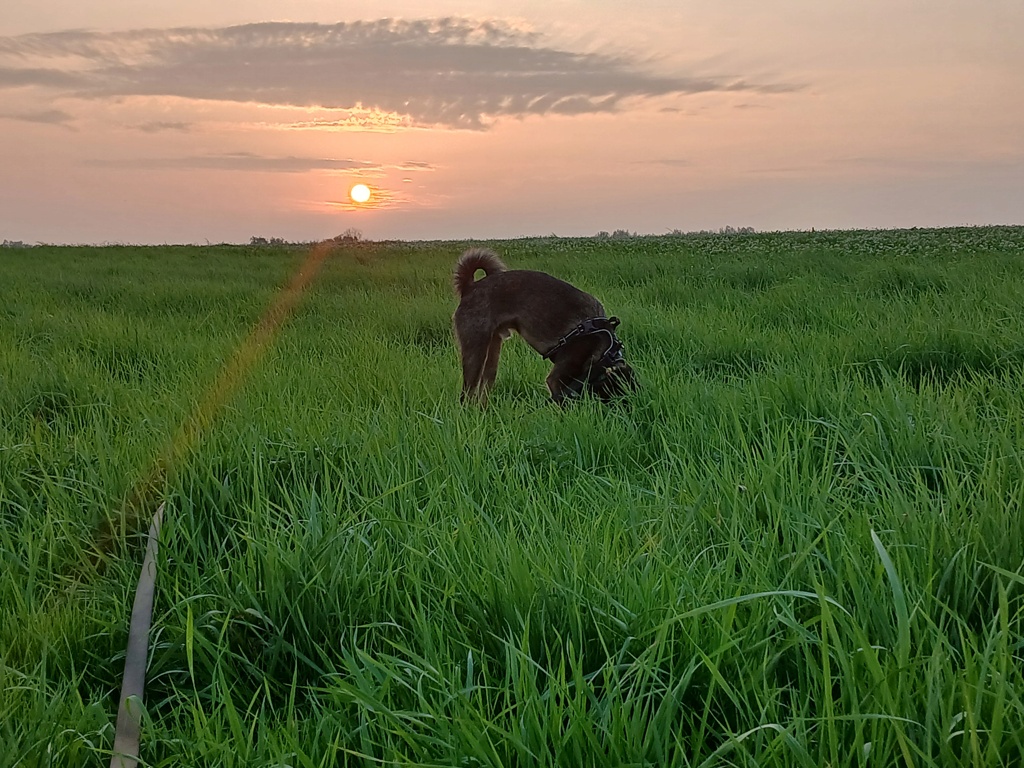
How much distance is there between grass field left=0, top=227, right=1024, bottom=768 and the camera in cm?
136

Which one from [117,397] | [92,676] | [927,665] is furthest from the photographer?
[117,397]

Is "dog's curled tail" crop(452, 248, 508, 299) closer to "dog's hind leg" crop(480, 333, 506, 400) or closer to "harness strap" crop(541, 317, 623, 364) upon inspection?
"dog's hind leg" crop(480, 333, 506, 400)

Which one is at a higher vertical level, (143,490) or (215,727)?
(143,490)

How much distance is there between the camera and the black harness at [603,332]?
4.39 m

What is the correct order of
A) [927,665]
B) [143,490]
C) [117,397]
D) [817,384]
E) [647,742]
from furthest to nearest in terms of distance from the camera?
[117,397]
[817,384]
[143,490]
[927,665]
[647,742]

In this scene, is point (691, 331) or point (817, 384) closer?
point (817, 384)

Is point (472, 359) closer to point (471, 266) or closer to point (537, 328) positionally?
point (537, 328)

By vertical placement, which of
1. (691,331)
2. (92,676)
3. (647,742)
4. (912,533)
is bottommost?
(92,676)

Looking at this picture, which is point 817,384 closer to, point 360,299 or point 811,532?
point 811,532

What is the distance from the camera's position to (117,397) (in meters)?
4.42

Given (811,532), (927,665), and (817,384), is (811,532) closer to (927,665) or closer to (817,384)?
(927,665)

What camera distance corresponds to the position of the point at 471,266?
219 inches

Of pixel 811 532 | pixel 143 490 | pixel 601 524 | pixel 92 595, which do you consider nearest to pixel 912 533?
pixel 811 532

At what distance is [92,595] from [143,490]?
0.58 m
